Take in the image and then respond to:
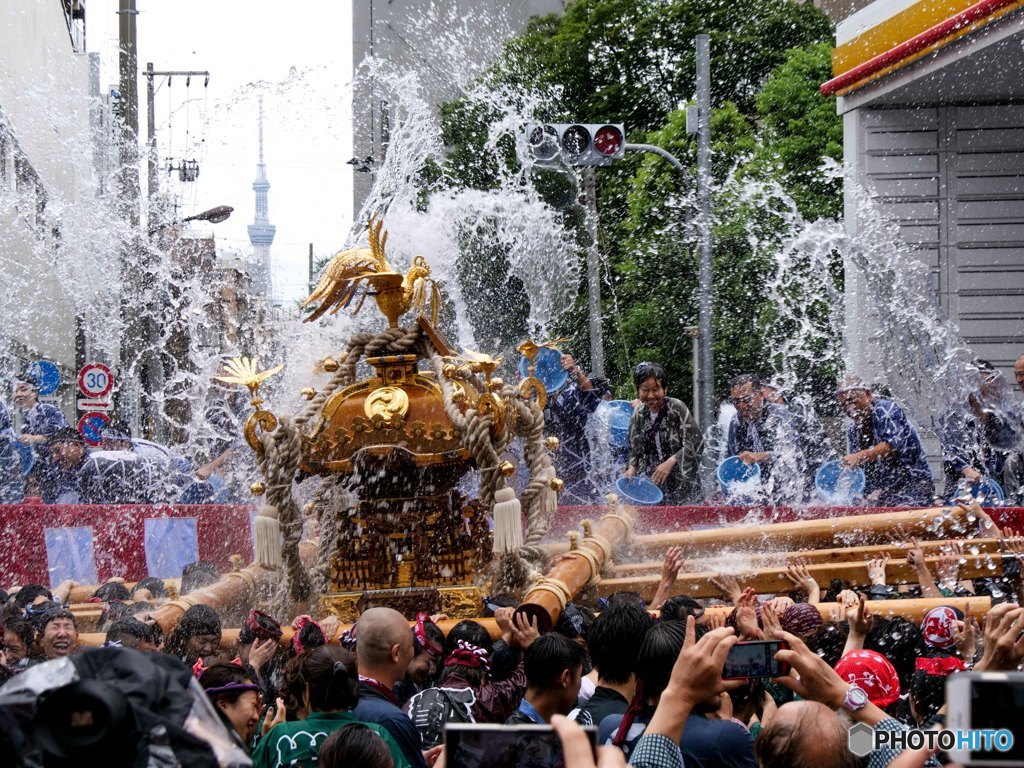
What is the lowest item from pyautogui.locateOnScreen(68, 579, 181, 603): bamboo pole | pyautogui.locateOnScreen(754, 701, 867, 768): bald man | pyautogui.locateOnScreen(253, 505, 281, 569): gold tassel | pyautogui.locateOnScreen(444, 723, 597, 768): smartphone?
pyautogui.locateOnScreen(68, 579, 181, 603): bamboo pole

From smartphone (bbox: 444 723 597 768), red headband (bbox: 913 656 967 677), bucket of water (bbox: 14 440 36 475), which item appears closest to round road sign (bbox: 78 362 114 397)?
bucket of water (bbox: 14 440 36 475)

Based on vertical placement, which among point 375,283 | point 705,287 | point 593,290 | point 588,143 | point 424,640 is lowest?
point 424,640

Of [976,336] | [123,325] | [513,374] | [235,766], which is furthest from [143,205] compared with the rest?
[235,766]

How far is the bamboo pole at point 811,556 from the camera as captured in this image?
722cm

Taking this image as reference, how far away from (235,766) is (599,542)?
5.92 meters

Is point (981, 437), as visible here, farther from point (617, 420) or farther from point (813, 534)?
point (617, 420)

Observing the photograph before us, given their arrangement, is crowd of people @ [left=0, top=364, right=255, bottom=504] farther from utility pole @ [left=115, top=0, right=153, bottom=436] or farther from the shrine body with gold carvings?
utility pole @ [left=115, top=0, right=153, bottom=436]

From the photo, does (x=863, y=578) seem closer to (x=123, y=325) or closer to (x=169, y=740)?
(x=169, y=740)

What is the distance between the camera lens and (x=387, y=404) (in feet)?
22.9

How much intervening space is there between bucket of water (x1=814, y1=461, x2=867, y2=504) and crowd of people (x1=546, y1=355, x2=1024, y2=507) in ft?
0.25

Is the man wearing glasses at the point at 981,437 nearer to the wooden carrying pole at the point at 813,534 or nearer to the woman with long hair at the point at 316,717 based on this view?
the wooden carrying pole at the point at 813,534

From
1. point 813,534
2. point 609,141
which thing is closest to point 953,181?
point 609,141

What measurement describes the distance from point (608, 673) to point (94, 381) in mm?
13353

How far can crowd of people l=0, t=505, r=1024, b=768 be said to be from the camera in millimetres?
2922
